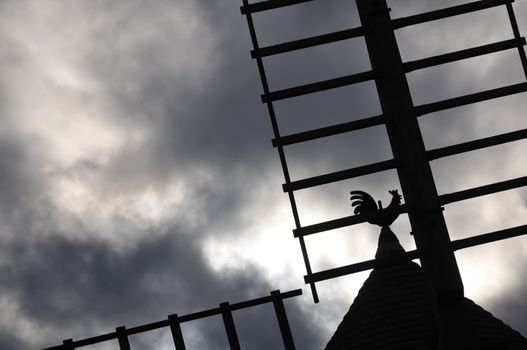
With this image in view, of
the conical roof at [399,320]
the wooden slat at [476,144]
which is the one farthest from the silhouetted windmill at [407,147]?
the conical roof at [399,320]

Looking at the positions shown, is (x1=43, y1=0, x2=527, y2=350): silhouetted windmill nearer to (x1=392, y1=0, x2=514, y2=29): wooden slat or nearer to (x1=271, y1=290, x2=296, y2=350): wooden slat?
(x1=392, y1=0, x2=514, y2=29): wooden slat

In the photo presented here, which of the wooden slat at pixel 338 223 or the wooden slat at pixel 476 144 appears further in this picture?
the wooden slat at pixel 476 144

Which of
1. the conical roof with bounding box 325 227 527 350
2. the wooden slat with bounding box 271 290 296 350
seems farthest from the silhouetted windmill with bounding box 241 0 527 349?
the conical roof with bounding box 325 227 527 350

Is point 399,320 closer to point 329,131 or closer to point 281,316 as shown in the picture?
point 281,316

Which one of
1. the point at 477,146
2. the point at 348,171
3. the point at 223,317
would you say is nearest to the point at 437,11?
the point at 477,146

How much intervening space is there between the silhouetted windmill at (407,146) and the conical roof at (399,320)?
4289mm

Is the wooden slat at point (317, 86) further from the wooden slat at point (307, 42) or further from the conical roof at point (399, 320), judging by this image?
the conical roof at point (399, 320)

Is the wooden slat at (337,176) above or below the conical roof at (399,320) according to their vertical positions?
above

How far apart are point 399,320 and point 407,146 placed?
16.6ft

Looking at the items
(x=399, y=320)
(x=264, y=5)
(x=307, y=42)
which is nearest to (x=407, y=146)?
(x=307, y=42)

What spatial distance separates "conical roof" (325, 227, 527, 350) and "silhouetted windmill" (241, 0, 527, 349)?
429 cm

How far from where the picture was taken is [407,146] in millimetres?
6352

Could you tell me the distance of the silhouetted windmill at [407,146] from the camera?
19.9 ft

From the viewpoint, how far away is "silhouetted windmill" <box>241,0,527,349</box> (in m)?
6.07
